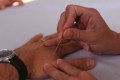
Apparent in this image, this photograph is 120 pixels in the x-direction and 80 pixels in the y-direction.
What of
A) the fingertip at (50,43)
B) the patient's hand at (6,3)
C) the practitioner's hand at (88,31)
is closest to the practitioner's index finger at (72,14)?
the practitioner's hand at (88,31)

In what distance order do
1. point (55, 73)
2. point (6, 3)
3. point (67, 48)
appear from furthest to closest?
point (6, 3)
point (67, 48)
point (55, 73)

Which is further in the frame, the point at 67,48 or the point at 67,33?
the point at 67,48

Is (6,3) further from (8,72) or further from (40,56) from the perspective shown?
(8,72)

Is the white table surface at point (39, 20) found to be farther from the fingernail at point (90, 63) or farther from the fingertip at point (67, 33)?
the fingertip at point (67, 33)

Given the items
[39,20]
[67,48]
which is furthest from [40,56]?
[39,20]

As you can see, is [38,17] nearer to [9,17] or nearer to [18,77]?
[9,17]

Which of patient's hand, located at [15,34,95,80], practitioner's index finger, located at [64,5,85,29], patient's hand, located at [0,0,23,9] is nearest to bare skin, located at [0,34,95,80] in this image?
patient's hand, located at [15,34,95,80]
